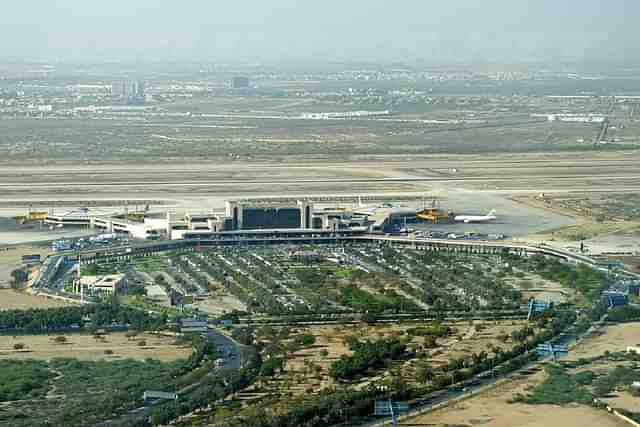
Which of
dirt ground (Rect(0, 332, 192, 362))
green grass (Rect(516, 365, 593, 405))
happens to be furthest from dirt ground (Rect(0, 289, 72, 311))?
green grass (Rect(516, 365, 593, 405))

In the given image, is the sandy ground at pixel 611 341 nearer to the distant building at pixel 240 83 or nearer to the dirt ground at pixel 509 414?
the dirt ground at pixel 509 414

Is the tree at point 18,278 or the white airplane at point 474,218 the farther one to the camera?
the white airplane at point 474,218

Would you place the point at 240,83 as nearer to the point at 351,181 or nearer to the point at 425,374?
the point at 351,181

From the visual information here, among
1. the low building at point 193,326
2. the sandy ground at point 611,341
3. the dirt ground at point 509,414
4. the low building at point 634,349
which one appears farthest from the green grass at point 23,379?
the low building at point 634,349

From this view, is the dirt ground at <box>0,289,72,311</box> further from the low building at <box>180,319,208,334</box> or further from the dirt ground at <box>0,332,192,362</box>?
the low building at <box>180,319,208,334</box>

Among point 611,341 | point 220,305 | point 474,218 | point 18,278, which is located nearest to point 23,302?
point 18,278

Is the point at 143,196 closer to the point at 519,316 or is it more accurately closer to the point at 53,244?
the point at 53,244
